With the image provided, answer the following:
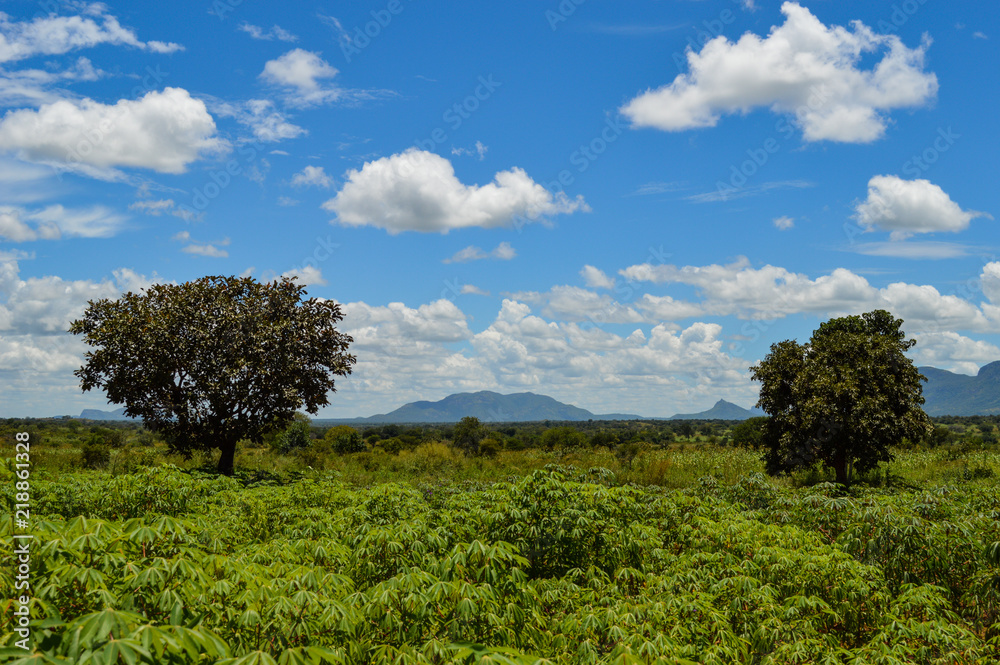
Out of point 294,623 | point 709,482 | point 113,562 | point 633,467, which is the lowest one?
point 633,467

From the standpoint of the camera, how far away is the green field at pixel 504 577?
361cm

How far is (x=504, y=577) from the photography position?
207 inches

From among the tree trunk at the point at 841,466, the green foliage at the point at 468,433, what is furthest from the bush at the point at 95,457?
the tree trunk at the point at 841,466

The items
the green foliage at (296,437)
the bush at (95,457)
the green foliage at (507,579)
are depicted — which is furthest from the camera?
the green foliage at (296,437)

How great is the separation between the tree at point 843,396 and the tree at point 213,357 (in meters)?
18.0

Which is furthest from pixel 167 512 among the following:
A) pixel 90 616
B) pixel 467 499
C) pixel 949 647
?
pixel 949 647

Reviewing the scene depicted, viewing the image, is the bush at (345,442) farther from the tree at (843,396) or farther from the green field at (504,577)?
the green field at (504,577)

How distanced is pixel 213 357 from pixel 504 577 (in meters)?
18.4

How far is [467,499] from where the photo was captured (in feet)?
32.2

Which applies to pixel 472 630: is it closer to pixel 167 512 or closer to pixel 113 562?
pixel 113 562

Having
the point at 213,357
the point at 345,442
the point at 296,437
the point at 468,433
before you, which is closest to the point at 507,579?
the point at 213,357

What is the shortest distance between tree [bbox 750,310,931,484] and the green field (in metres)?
10.7

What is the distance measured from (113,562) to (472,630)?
2.63 meters

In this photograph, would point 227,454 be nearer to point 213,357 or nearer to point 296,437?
point 213,357
